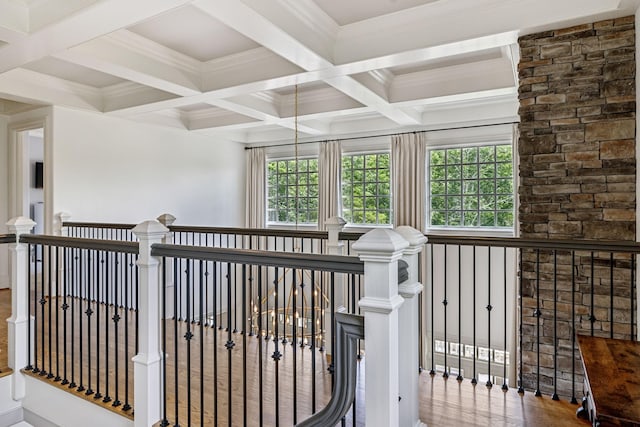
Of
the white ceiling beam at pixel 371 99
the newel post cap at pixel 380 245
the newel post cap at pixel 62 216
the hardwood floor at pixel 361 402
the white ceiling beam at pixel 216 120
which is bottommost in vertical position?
the hardwood floor at pixel 361 402

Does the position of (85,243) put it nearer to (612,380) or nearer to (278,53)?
(278,53)

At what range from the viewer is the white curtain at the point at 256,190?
26.3 feet

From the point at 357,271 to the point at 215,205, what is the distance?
6.44m

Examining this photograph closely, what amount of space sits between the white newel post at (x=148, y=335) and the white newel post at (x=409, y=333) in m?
1.25

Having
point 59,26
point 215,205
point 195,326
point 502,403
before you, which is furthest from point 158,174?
point 502,403

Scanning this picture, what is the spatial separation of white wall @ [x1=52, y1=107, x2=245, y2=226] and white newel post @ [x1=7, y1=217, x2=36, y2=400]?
2543mm

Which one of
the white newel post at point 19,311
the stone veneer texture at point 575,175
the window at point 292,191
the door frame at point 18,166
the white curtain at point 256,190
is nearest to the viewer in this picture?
the stone veneer texture at point 575,175

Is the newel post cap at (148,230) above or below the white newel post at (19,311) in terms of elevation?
above

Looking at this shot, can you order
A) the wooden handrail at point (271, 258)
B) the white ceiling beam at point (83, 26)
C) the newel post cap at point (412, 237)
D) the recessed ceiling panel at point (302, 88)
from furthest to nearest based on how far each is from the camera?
the recessed ceiling panel at point (302, 88) < the white ceiling beam at point (83, 26) < the newel post cap at point (412, 237) < the wooden handrail at point (271, 258)

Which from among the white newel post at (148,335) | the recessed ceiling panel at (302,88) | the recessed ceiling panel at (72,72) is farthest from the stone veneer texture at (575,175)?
the recessed ceiling panel at (72,72)

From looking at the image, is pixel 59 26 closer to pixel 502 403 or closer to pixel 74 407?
pixel 74 407

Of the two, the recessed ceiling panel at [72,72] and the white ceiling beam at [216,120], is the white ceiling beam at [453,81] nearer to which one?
the white ceiling beam at [216,120]

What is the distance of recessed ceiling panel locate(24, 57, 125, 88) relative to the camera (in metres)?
4.49

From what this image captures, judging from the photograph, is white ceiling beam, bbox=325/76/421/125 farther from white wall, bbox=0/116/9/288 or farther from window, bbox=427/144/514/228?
white wall, bbox=0/116/9/288
